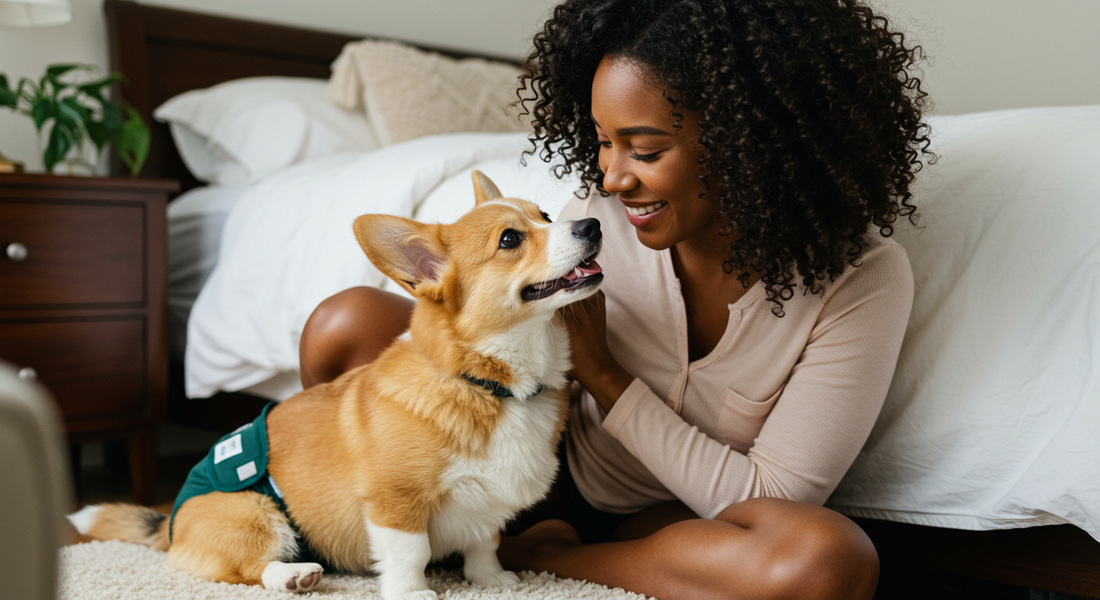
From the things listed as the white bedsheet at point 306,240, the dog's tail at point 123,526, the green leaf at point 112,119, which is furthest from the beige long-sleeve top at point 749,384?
the green leaf at point 112,119

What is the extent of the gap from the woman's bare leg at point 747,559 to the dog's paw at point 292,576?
35 cm

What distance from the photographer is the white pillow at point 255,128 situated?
244cm

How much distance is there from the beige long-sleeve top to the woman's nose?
0.18m

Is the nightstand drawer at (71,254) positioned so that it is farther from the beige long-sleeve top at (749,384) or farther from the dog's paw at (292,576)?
the beige long-sleeve top at (749,384)

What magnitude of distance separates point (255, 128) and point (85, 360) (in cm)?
88

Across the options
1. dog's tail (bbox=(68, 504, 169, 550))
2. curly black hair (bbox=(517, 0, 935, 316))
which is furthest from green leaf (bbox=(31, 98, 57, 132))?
curly black hair (bbox=(517, 0, 935, 316))

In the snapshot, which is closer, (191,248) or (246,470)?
(246,470)

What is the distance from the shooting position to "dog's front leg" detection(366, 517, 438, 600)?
3.28 ft

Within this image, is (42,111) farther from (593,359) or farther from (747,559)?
(747,559)

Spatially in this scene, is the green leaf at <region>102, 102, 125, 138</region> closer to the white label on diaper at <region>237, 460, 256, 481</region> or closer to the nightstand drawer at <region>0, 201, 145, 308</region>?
the nightstand drawer at <region>0, 201, 145, 308</region>

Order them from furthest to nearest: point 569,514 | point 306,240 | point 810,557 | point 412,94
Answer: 1. point 412,94
2. point 306,240
3. point 569,514
4. point 810,557

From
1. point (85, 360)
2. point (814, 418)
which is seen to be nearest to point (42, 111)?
point (85, 360)

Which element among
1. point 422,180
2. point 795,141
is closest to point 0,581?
point 795,141

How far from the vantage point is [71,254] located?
1933 millimetres
